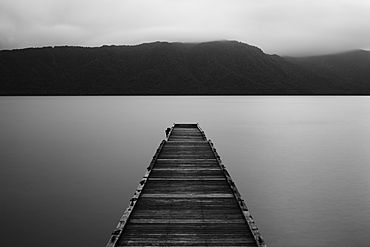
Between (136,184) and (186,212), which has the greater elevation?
(186,212)

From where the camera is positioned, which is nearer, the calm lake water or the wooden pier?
the wooden pier

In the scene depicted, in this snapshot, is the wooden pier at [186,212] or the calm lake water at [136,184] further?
the calm lake water at [136,184]

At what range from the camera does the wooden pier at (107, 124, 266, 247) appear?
705cm

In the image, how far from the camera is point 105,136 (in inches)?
1444

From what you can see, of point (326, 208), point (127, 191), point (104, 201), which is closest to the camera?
point (326, 208)

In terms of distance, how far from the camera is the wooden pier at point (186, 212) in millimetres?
7055

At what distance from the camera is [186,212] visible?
28.2 ft

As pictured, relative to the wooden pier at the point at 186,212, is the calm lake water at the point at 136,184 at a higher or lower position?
lower

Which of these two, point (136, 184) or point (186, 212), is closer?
point (186, 212)

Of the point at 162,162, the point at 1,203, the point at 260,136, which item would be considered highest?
the point at 162,162

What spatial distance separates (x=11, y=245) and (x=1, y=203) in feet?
14.3

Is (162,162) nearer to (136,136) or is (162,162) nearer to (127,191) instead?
(127,191)

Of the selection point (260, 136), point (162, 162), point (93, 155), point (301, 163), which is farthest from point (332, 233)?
point (260, 136)

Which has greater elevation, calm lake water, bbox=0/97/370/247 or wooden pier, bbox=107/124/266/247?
wooden pier, bbox=107/124/266/247
